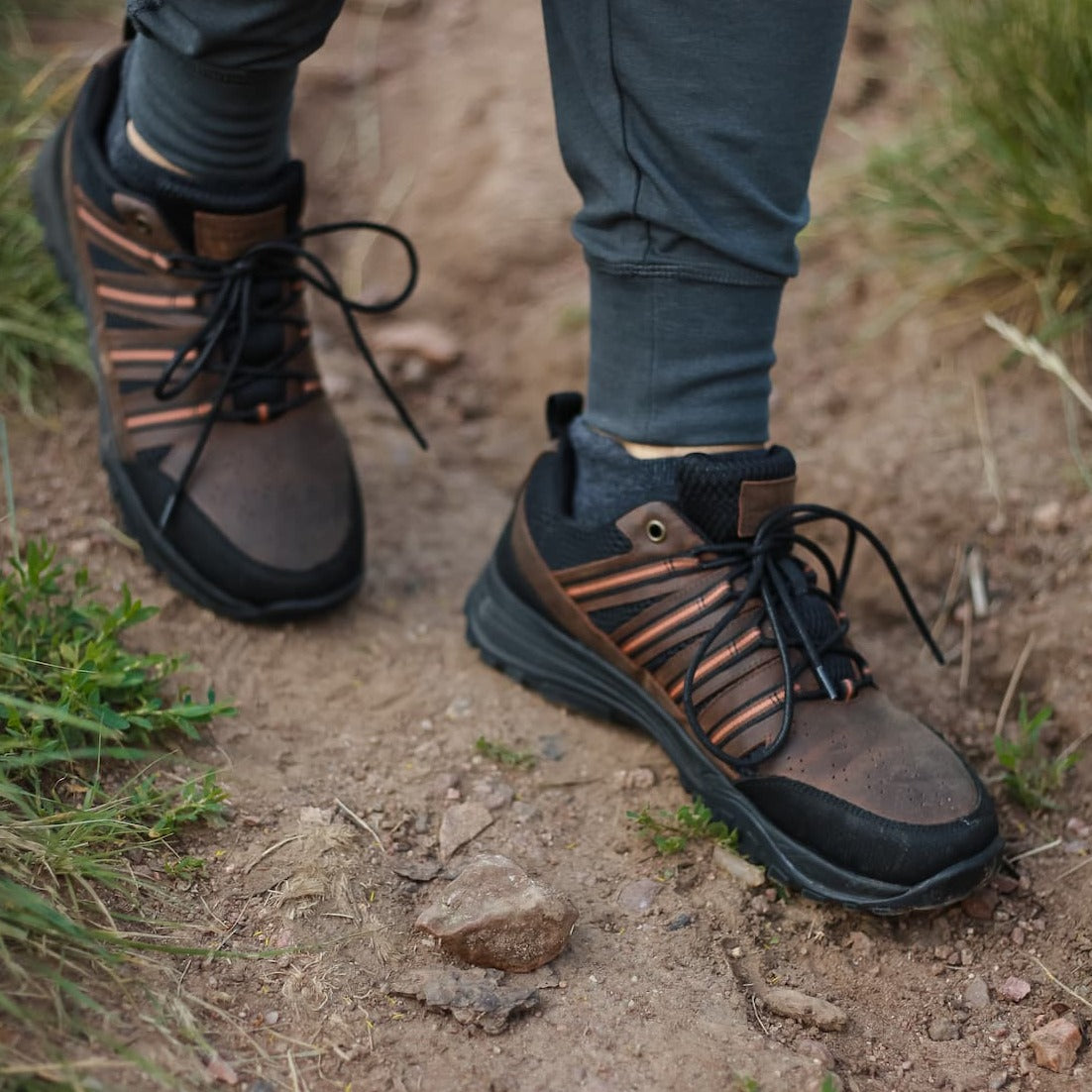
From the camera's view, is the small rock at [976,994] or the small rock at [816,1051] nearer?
the small rock at [816,1051]

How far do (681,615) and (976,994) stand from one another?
1.70ft

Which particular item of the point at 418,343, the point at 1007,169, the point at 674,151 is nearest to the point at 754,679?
the point at 674,151

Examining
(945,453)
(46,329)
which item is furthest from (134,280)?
(945,453)

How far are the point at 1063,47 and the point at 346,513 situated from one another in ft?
4.69

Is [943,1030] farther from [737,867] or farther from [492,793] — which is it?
[492,793]

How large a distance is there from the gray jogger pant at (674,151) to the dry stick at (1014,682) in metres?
0.54

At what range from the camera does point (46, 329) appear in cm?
191

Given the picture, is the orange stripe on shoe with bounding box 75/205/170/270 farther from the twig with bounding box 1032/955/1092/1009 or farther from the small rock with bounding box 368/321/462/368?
the twig with bounding box 1032/955/1092/1009

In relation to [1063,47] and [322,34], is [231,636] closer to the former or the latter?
[322,34]

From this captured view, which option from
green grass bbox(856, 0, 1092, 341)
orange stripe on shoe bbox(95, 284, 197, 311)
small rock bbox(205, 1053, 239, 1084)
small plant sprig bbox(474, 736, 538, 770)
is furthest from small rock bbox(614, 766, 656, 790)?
green grass bbox(856, 0, 1092, 341)

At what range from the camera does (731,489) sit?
4.73 feet

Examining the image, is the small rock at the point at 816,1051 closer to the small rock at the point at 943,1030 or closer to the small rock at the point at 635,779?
the small rock at the point at 943,1030

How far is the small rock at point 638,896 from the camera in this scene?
132 cm

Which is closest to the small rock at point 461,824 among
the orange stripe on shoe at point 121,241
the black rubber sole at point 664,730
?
the black rubber sole at point 664,730
